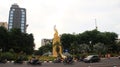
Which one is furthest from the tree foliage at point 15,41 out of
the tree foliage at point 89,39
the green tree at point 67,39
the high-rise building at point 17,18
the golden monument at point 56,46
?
the high-rise building at point 17,18

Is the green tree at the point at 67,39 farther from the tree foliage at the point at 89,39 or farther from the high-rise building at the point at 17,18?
the high-rise building at the point at 17,18

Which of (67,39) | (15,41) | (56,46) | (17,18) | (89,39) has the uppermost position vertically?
(17,18)

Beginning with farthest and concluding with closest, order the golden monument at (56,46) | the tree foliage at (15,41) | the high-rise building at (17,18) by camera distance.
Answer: the high-rise building at (17,18)
the tree foliage at (15,41)
the golden monument at (56,46)

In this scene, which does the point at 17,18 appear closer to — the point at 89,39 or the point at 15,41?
the point at 89,39

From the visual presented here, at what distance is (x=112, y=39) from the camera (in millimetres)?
82562

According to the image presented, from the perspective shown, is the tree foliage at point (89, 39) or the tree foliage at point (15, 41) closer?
the tree foliage at point (15, 41)

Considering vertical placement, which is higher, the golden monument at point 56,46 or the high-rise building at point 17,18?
the high-rise building at point 17,18

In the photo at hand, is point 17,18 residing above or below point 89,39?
above

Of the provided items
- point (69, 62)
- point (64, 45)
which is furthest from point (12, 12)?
point (69, 62)

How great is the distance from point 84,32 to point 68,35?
19.6 ft

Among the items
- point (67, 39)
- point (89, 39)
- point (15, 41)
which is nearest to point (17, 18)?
point (67, 39)

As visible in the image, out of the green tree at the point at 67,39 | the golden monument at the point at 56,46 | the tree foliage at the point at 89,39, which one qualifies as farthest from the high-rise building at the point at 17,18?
the golden monument at the point at 56,46

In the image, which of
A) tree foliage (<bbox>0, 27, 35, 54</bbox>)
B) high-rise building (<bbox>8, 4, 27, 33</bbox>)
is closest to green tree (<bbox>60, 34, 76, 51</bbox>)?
tree foliage (<bbox>0, 27, 35, 54</bbox>)

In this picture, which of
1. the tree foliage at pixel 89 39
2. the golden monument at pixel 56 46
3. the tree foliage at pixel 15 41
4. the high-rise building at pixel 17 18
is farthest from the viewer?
the high-rise building at pixel 17 18
